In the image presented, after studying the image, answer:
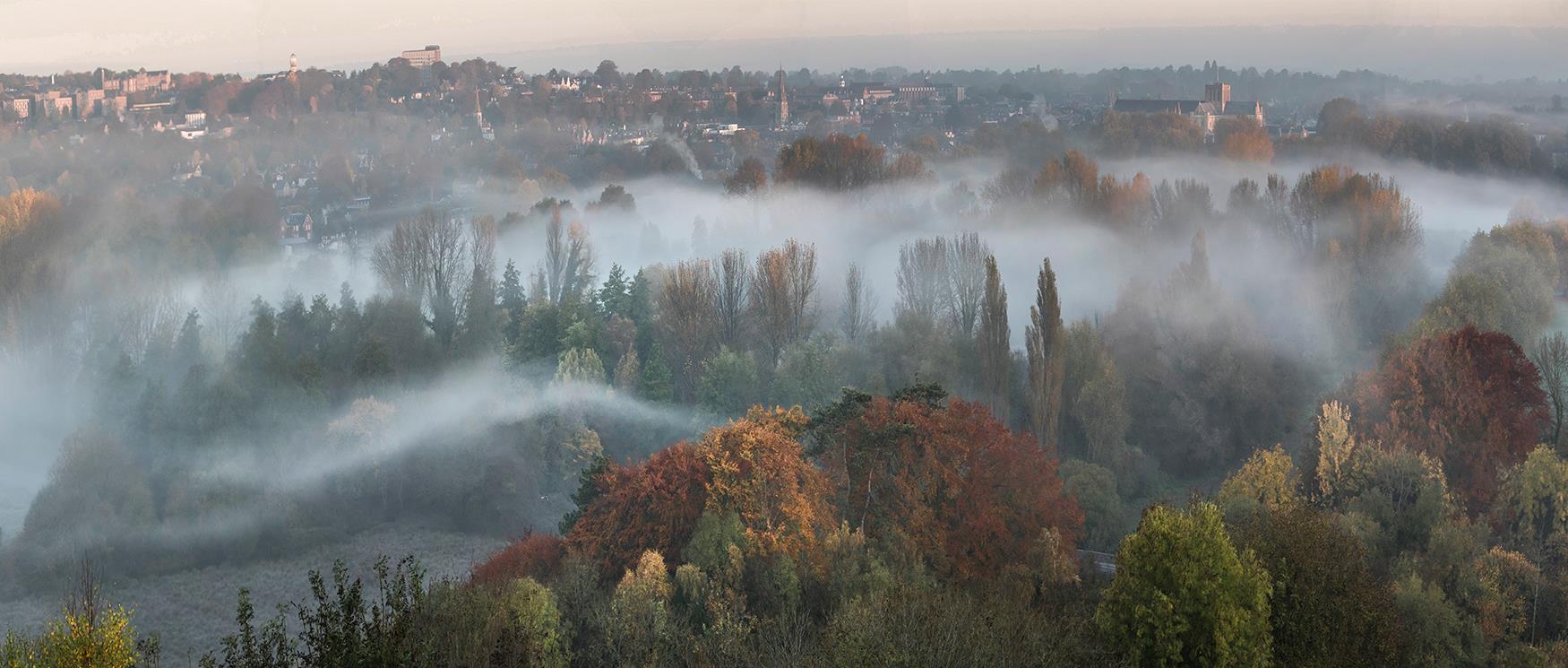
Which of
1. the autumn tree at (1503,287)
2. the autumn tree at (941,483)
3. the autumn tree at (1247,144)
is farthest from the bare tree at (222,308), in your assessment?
the autumn tree at (1247,144)

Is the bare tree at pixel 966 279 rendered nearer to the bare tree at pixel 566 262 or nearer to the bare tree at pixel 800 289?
the bare tree at pixel 800 289

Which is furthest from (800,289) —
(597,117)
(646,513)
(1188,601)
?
(597,117)

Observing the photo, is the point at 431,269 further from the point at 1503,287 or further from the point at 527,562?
the point at 1503,287

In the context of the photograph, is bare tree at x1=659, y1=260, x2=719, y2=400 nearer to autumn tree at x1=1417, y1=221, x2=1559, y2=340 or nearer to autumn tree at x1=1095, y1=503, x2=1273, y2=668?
autumn tree at x1=1417, y1=221, x2=1559, y2=340

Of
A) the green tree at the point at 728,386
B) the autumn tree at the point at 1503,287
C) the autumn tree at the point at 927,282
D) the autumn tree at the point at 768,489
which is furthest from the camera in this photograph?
the autumn tree at the point at 927,282

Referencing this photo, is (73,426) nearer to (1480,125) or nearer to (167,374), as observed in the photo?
(167,374)
